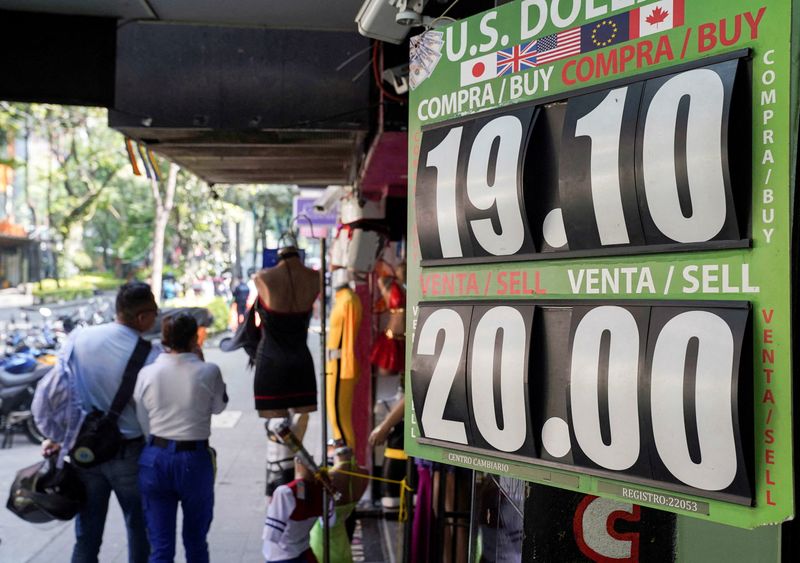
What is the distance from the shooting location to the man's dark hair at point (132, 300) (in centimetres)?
468

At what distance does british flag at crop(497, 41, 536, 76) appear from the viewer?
1.97 meters

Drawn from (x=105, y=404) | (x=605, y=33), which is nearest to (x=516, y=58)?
(x=605, y=33)

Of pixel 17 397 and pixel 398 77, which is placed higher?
pixel 398 77

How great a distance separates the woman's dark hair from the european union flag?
3.23 metres

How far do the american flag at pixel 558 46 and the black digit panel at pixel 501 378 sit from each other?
1.96 feet

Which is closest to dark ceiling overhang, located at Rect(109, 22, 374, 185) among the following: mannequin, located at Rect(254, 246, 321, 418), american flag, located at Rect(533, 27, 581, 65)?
mannequin, located at Rect(254, 246, 321, 418)

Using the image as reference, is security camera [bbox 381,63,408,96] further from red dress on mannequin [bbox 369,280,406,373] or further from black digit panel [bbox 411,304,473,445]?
black digit panel [bbox 411,304,473,445]

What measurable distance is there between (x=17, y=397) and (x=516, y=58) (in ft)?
30.9

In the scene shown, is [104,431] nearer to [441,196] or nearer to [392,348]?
[392,348]

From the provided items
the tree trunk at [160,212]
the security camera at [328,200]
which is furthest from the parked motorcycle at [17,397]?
the tree trunk at [160,212]

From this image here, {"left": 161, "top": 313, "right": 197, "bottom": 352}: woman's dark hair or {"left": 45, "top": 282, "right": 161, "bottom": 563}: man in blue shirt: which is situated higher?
{"left": 161, "top": 313, "right": 197, "bottom": 352}: woman's dark hair

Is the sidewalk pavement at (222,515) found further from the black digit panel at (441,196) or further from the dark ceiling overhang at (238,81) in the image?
the black digit panel at (441,196)

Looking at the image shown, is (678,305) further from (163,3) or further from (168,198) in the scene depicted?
(168,198)

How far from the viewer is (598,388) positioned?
1737 millimetres
